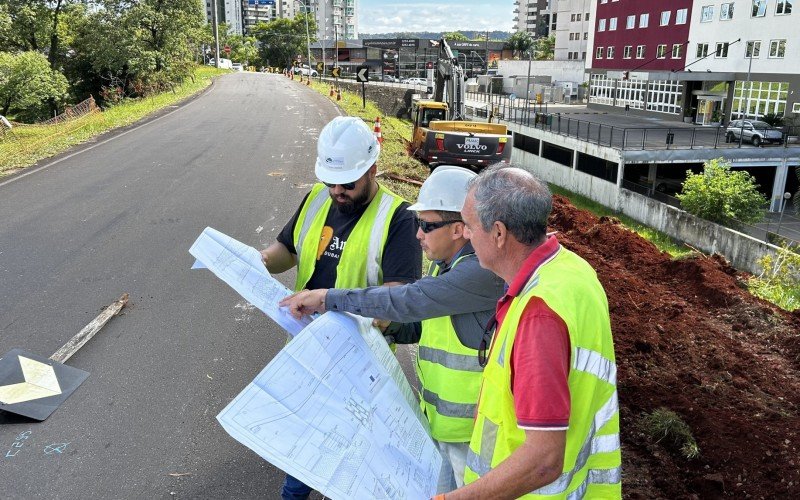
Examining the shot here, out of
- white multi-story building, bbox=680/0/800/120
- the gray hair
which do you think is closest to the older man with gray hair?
the gray hair

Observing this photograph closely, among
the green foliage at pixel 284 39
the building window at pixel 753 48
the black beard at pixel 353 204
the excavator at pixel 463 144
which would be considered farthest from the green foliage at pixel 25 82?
the green foliage at pixel 284 39

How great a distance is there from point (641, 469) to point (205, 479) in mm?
2883

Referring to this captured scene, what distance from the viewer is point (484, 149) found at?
20.2 meters

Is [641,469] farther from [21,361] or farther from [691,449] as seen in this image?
[21,361]

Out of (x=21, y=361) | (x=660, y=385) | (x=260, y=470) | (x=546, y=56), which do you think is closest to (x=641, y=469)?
(x=660, y=385)

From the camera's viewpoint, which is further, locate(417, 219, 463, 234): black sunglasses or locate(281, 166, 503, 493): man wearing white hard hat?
locate(417, 219, 463, 234): black sunglasses

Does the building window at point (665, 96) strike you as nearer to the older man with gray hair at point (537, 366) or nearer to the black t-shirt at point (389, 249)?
the black t-shirt at point (389, 249)

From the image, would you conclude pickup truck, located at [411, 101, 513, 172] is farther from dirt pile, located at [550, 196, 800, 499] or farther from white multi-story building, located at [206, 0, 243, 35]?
white multi-story building, located at [206, 0, 243, 35]

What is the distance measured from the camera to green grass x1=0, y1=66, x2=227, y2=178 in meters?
14.4

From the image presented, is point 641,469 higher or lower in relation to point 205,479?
lower

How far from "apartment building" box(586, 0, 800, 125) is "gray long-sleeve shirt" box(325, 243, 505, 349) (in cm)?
4057

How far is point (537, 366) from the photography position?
5.59 feet

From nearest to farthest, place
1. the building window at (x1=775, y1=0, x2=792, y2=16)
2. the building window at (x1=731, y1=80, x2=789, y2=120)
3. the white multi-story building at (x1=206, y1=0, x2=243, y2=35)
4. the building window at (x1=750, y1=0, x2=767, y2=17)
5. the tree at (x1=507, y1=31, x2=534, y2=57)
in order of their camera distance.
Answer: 1. the building window at (x1=775, y1=0, x2=792, y2=16)
2. the building window at (x1=731, y1=80, x2=789, y2=120)
3. the building window at (x1=750, y1=0, x2=767, y2=17)
4. the tree at (x1=507, y1=31, x2=534, y2=57)
5. the white multi-story building at (x1=206, y1=0, x2=243, y2=35)

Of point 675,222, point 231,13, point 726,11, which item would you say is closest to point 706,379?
point 675,222
